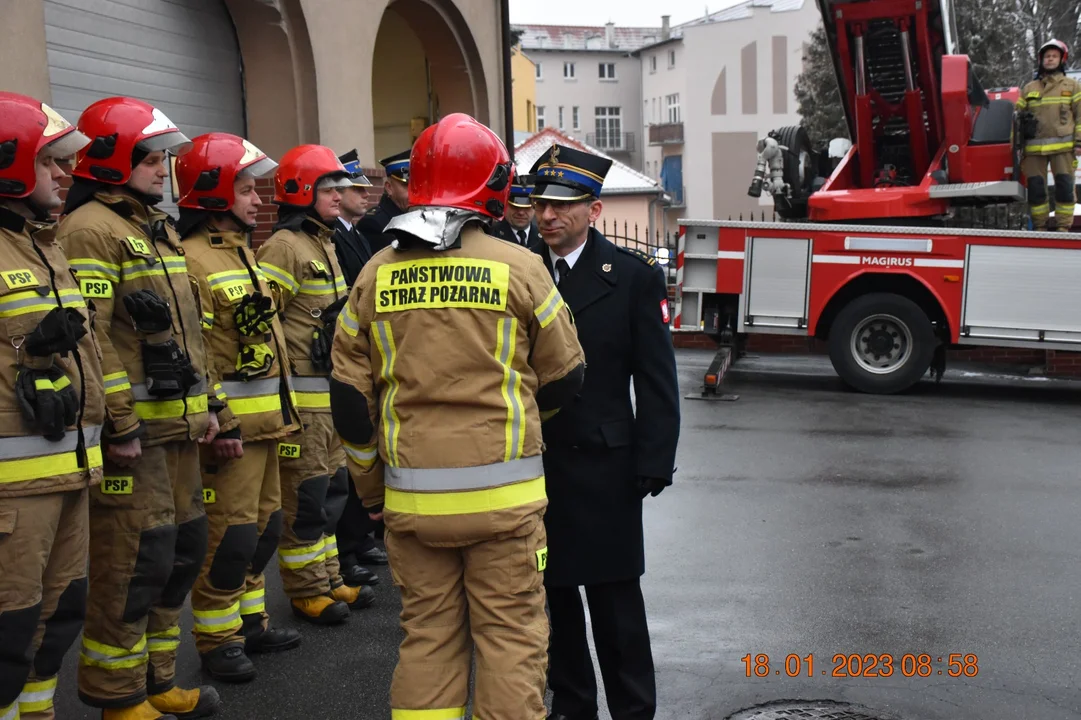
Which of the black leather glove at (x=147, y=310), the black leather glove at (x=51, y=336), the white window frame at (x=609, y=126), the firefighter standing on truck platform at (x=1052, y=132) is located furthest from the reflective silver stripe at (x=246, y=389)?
the white window frame at (x=609, y=126)

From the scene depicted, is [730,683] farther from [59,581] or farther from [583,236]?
[59,581]

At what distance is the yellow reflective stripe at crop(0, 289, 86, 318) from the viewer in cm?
338

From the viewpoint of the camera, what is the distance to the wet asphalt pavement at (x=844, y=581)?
4.39 m

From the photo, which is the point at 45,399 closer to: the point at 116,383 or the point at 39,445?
the point at 39,445

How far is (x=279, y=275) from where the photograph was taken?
5184 mm

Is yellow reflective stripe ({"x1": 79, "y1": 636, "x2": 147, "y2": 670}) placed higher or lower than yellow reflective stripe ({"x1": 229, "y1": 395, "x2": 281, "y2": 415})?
Result: lower

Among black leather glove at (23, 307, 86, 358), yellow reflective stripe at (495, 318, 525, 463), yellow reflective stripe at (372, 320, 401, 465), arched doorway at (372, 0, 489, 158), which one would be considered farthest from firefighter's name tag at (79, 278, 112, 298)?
arched doorway at (372, 0, 489, 158)

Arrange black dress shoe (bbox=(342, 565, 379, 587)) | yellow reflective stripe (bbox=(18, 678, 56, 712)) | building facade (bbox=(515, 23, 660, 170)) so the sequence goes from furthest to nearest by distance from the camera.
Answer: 1. building facade (bbox=(515, 23, 660, 170))
2. black dress shoe (bbox=(342, 565, 379, 587))
3. yellow reflective stripe (bbox=(18, 678, 56, 712))

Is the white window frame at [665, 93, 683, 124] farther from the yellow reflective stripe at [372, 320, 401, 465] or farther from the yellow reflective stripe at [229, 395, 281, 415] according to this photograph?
the yellow reflective stripe at [372, 320, 401, 465]

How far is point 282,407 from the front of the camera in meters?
4.87

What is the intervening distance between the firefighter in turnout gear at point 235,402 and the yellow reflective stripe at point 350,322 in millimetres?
1349

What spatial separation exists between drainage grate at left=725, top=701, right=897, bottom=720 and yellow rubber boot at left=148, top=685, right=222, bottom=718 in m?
1.97

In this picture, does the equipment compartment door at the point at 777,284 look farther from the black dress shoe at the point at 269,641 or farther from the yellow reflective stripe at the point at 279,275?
the black dress shoe at the point at 269,641

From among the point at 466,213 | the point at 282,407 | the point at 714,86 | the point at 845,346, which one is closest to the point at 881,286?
the point at 845,346
